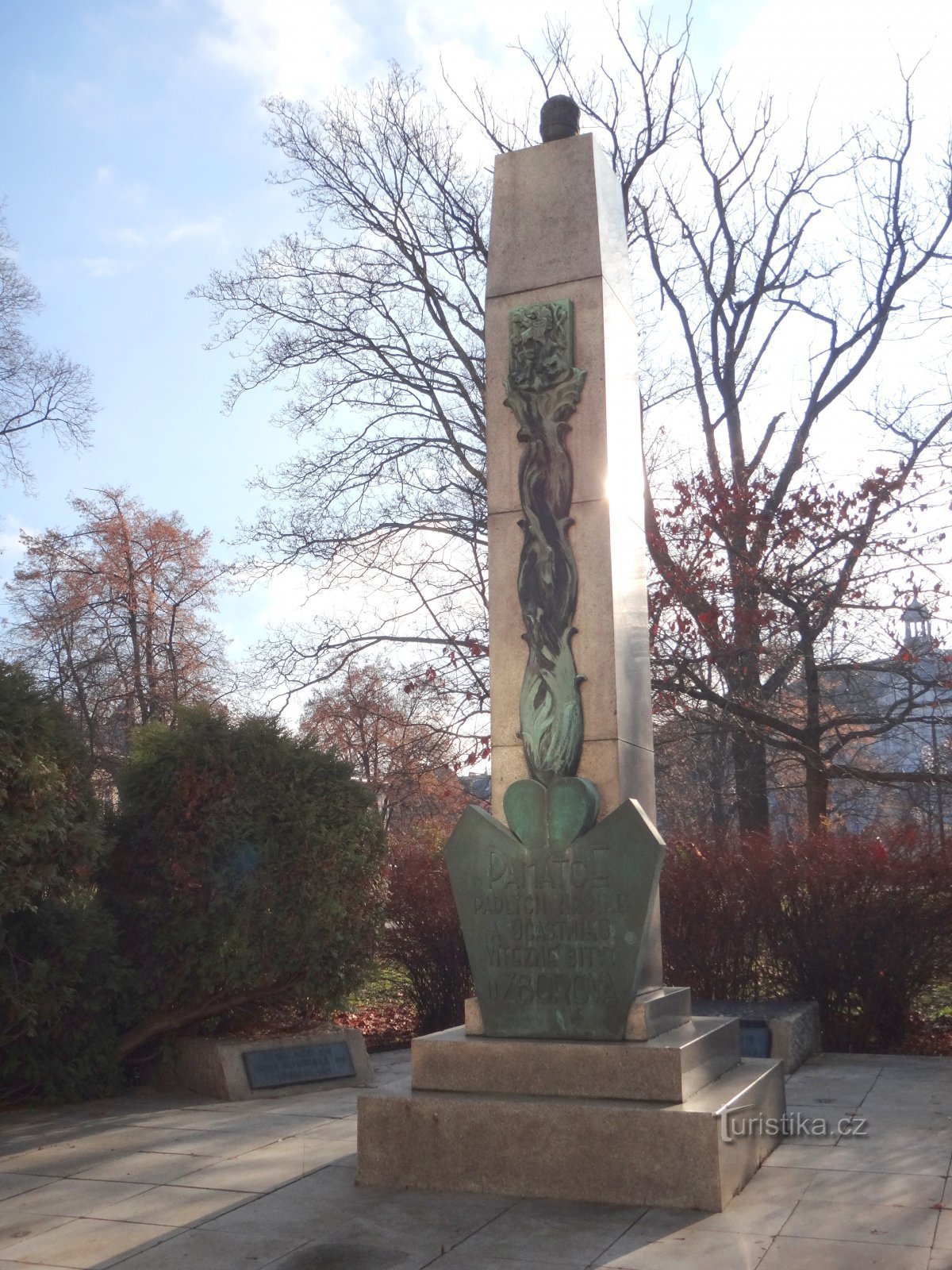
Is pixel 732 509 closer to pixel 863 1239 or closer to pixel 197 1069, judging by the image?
pixel 197 1069

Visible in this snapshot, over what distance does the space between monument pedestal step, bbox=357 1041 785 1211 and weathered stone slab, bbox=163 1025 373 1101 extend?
2840 millimetres

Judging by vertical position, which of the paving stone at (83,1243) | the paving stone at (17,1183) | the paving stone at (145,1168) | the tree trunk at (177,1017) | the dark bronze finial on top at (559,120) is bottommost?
the paving stone at (17,1183)

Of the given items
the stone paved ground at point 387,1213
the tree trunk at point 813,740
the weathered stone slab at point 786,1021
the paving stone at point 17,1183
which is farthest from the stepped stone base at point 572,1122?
the tree trunk at point 813,740

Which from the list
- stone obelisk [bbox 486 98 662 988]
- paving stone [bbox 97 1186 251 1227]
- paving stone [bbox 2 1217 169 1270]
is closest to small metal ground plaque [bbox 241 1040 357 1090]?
paving stone [bbox 97 1186 251 1227]

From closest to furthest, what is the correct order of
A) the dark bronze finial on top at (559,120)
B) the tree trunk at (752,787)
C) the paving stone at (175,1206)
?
1. the paving stone at (175,1206)
2. the dark bronze finial on top at (559,120)
3. the tree trunk at (752,787)

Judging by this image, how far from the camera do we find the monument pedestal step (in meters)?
4.89

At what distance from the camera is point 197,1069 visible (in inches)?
325

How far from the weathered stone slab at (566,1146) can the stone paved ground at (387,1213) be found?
0.09m

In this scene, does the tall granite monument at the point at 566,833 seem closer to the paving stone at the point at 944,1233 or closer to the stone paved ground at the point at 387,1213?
the stone paved ground at the point at 387,1213

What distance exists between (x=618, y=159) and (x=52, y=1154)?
50.1ft

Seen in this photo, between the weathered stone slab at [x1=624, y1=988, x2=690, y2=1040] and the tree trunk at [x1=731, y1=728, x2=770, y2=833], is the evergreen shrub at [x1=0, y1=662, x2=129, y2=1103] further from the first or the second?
the tree trunk at [x1=731, y1=728, x2=770, y2=833]

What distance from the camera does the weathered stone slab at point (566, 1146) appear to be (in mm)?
4895

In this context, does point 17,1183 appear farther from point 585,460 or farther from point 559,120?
Answer: point 559,120

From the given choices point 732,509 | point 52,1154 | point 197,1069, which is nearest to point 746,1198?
point 52,1154
